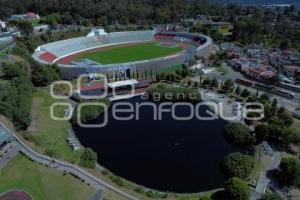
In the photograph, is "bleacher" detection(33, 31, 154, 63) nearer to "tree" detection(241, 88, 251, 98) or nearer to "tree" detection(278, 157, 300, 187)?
"tree" detection(241, 88, 251, 98)

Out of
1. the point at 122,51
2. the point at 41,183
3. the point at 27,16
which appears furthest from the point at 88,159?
the point at 27,16

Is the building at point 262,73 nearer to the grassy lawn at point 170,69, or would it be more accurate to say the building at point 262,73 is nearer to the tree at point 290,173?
the grassy lawn at point 170,69

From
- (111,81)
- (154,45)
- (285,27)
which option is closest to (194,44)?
(154,45)

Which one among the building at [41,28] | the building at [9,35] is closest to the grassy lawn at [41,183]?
the building at [9,35]

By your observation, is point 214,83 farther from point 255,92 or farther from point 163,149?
point 163,149

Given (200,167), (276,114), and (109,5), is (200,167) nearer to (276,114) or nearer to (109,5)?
(276,114)

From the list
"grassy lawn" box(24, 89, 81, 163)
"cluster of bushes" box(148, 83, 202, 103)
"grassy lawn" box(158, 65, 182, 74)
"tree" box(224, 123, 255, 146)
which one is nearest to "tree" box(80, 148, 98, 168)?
"grassy lawn" box(24, 89, 81, 163)
